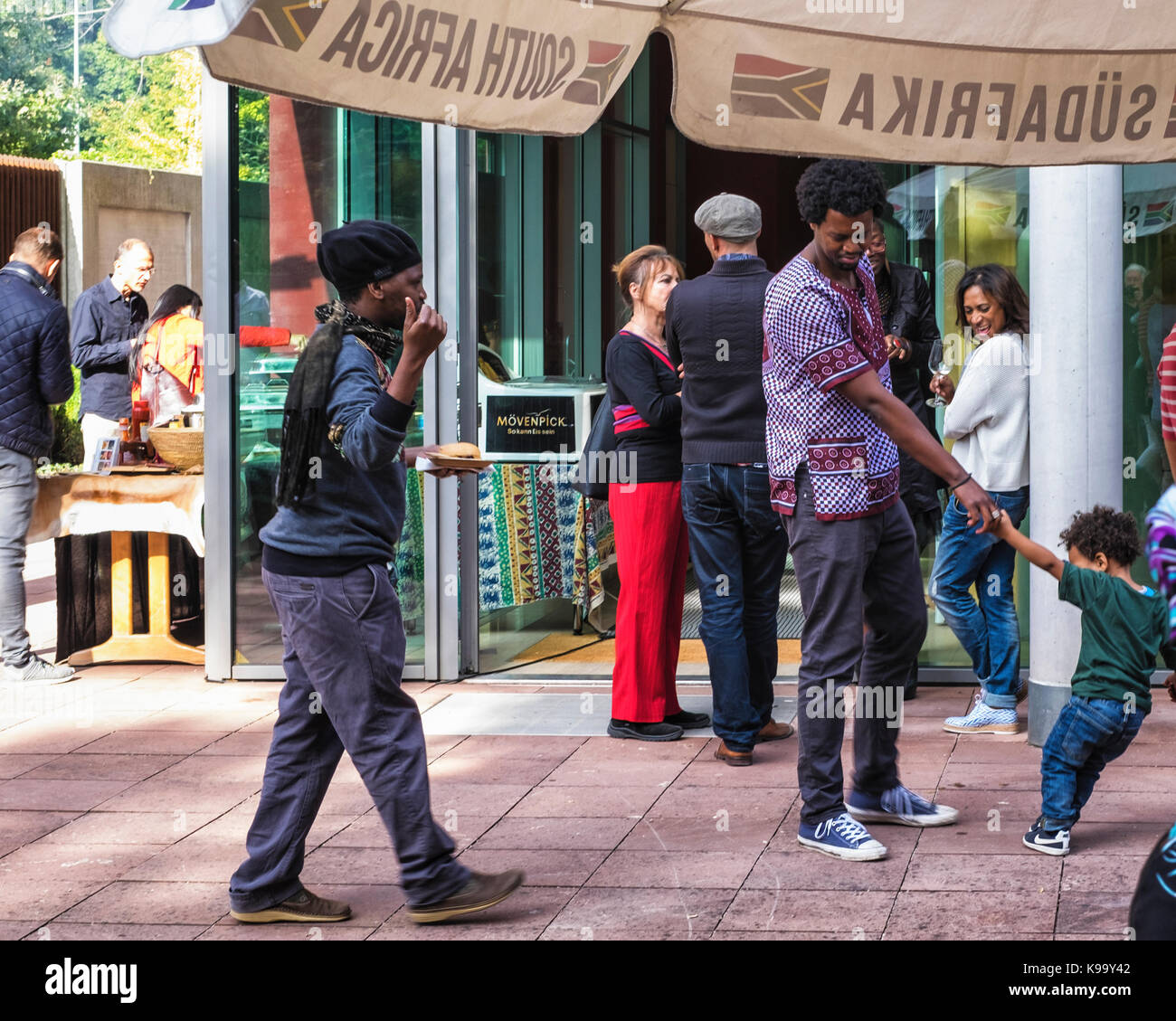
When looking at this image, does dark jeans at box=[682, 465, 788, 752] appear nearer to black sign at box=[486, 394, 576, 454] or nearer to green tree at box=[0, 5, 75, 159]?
black sign at box=[486, 394, 576, 454]

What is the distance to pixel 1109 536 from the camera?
4574 mm

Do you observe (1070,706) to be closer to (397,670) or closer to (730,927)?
(730,927)

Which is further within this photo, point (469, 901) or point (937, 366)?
point (937, 366)

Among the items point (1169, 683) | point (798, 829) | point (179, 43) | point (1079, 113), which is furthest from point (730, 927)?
point (179, 43)

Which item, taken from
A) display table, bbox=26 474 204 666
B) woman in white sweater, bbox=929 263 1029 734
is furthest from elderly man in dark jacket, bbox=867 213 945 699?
display table, bbox=26 474 204 666

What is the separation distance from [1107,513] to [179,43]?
2.90 metres

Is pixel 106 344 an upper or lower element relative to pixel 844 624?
upper

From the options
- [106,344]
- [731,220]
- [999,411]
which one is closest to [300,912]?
[731,220]

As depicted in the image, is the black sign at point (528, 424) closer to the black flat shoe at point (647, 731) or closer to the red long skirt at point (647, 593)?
the red long skirt at point (647, 593)

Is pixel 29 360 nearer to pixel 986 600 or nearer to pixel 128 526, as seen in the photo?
pixel 128 526

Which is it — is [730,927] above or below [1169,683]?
below

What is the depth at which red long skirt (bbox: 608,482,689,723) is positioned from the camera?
6383mm

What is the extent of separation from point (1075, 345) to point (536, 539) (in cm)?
333
